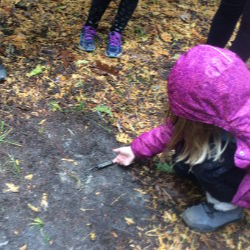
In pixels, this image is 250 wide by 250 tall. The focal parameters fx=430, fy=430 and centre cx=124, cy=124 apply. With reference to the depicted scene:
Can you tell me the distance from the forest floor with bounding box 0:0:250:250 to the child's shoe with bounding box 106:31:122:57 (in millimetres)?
61

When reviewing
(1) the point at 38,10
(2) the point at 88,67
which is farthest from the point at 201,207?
(1) the point at 38,10

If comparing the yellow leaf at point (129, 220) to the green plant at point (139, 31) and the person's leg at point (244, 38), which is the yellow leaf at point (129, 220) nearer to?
the person's leg at point (244, 38)

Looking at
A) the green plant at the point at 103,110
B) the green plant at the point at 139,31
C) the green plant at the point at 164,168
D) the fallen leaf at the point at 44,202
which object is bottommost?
the fallen leaf at the point at 44,202

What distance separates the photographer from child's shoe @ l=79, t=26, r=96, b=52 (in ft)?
10.0

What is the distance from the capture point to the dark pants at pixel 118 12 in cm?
287

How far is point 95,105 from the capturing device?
271 centimetres

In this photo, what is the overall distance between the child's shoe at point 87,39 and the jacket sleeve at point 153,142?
42.2 inches

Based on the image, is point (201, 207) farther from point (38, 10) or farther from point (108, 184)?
point (38, 10)

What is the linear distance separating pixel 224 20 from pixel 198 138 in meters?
1.04

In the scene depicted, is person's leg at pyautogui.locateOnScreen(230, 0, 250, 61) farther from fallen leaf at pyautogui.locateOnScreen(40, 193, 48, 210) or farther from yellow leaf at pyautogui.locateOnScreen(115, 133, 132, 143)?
fallen leaf at pyautogui.locateOnScreen(40, 193, 48, 210)

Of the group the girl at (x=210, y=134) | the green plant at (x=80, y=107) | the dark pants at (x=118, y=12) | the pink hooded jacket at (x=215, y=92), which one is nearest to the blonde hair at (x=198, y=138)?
the girl at (x=210, y=134)

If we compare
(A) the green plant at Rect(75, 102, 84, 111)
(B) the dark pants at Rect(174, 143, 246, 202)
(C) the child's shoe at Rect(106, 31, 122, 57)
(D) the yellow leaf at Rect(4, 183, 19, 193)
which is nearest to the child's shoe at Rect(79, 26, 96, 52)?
(C) the child's shoe at Rect(106, 31, 122, 57)

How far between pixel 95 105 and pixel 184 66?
3.67ft

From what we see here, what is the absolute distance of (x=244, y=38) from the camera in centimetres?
262
